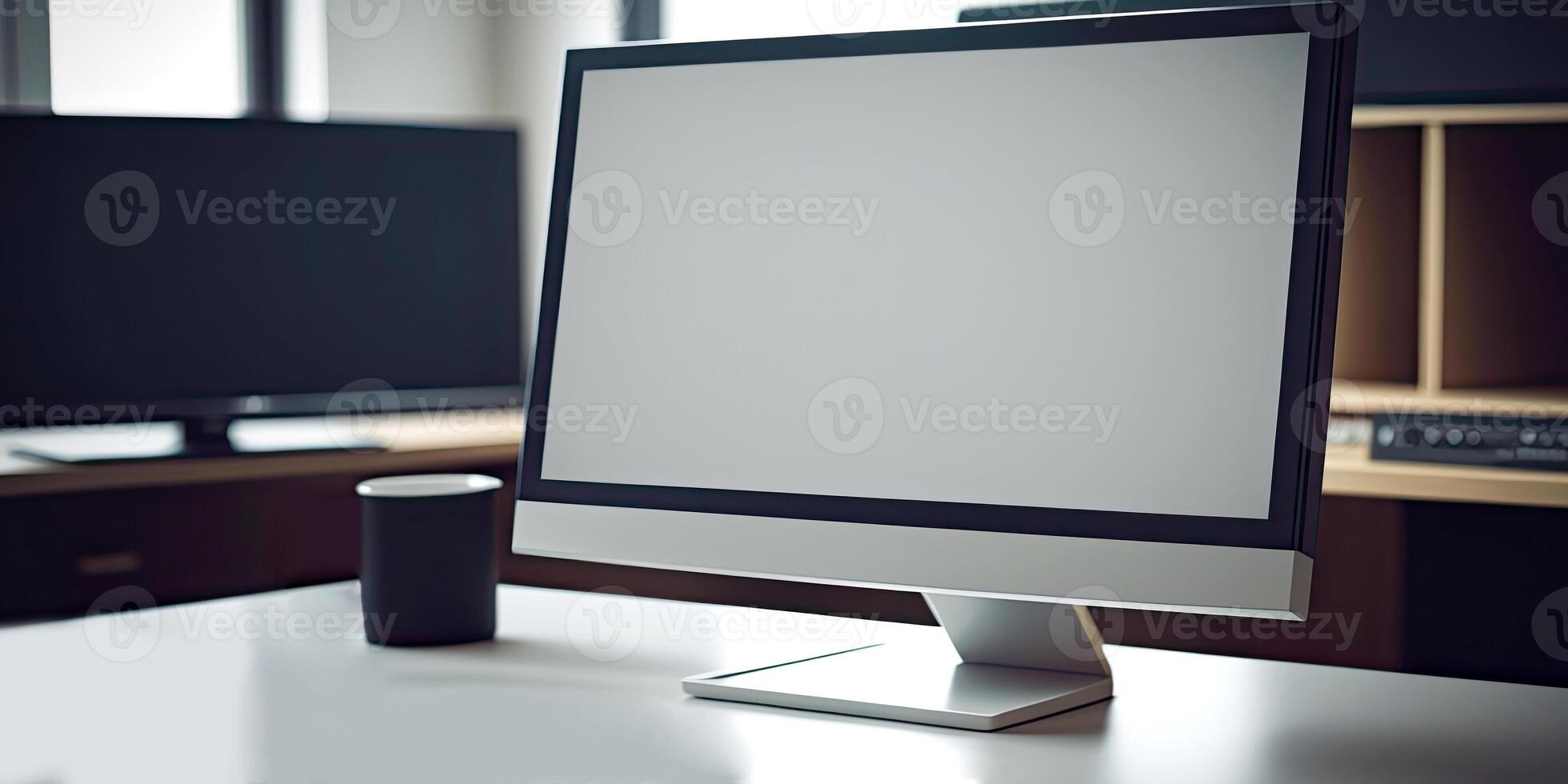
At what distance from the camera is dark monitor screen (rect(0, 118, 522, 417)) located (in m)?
2.19

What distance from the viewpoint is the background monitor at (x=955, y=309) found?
0.85 metres

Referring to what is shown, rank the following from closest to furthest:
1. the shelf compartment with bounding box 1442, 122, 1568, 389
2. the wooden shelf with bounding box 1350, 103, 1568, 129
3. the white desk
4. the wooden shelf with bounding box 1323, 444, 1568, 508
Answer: the white desk → the wooden shelf with bounding box 1323, 444, 1568, 508 → the wooden shelf with bounding box 1350, 103, 1568, 129 → the shelf compartment with bounding box 1442, 122, 1568, 389

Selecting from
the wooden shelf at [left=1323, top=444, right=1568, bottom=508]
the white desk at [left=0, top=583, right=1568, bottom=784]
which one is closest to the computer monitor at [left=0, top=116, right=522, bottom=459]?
the white desk at [left=0, top=583, right=1568, bottom=784]

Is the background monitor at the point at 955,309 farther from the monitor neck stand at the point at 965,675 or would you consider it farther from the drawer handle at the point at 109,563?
the drawer handle at the point at 109,563

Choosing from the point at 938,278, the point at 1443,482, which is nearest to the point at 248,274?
the point at 938,278

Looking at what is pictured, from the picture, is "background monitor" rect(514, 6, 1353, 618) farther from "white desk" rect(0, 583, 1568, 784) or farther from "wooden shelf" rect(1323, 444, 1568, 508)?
"wooden shelf" rect(1323, 444, 1568, 508)

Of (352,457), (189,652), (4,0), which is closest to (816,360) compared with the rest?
(189,652)

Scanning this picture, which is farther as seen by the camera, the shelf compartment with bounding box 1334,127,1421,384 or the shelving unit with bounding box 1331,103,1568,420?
the shelf compartment with bounding box 1334,127,1421,384

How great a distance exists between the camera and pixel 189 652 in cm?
106

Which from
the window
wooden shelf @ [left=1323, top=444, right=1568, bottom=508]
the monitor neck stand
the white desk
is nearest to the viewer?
the white desk

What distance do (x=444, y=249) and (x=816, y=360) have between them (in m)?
1.65

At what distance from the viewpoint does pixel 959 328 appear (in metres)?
0.94

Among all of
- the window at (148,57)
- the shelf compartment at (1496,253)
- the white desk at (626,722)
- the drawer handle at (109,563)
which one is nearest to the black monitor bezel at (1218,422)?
the white desk at (626,722)

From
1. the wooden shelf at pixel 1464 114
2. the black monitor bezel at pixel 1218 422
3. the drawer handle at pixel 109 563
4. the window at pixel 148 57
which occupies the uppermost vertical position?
the window at pixel 148 57
